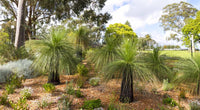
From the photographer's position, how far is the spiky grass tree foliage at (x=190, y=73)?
360 cm

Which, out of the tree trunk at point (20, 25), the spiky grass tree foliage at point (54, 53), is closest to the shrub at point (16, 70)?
the spiky grass tree foliage at point (54, 53)

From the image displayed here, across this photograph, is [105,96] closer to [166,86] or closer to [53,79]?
[53,79]

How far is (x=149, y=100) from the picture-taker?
3.22 metres

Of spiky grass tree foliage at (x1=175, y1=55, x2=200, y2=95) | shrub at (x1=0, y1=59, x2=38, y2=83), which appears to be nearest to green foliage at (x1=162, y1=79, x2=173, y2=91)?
spiky grass tree foliage at (x1=175, y1=55, x2=200, y2=95)

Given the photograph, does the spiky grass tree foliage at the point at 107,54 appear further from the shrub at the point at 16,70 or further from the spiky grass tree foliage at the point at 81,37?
the spiky grass tree foliage at the point at 81,37

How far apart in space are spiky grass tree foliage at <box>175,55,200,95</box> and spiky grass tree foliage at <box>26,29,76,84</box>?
322 centimetres

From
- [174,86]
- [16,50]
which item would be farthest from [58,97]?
[16,50]

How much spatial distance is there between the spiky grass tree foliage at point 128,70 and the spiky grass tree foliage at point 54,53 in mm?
1272

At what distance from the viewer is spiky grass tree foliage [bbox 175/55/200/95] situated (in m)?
3.60

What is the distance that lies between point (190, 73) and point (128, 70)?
7.12 feet

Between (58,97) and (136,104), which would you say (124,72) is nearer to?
(136,104)

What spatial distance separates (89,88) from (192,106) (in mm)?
2549

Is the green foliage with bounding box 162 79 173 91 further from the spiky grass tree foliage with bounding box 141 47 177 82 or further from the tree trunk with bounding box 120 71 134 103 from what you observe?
the tree trunk with bounding box 120 71 134 103

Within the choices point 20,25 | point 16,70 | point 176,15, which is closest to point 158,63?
point 16,70
